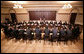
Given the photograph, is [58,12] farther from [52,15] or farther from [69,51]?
[69,51]

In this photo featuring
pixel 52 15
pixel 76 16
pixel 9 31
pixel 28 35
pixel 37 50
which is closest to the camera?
pixel 37 50

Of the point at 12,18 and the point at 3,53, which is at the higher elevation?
the point at 12,18

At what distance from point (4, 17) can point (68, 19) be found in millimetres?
10734

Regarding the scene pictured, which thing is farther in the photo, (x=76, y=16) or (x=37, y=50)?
(x=76, y=16)

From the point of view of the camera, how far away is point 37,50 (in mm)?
4723

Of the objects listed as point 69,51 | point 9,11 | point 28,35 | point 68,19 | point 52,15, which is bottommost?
point 69,51

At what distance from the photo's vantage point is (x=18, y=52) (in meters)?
4.53

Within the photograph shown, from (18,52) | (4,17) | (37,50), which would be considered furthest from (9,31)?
(4,17)

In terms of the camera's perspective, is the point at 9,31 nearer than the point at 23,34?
No

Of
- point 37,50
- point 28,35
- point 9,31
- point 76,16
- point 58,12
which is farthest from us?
point 58,12

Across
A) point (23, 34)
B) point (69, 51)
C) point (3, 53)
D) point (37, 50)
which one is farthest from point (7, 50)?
point (69, 51)

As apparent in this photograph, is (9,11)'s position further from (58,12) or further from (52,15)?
(58,12)

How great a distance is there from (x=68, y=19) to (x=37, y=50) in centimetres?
877

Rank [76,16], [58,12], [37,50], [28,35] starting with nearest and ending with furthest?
[37,50], [28,35], [76,16], [58,12]
